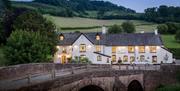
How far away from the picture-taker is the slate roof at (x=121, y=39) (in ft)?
342

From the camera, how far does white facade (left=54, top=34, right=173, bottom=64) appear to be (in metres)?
102

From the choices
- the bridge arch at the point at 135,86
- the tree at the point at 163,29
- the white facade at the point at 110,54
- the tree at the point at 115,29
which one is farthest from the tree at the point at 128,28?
the bridge arch at the point at 135,86

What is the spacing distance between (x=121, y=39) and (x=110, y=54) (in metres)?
4.14

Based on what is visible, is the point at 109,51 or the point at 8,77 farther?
the point at 109,51

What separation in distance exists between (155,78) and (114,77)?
50.6 ft

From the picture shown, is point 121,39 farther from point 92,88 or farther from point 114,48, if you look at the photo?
point 92,88

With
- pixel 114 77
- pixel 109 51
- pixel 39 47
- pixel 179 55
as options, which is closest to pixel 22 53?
pixel 39 47

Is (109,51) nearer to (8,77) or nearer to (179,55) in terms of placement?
(179,55)

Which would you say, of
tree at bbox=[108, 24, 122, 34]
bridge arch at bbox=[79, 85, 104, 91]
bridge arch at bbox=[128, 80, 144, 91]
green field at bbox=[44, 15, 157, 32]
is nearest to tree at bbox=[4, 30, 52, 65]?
bridge arch at bbox=[128, 80, 144, 91]

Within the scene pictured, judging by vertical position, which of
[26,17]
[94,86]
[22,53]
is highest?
[26,17]

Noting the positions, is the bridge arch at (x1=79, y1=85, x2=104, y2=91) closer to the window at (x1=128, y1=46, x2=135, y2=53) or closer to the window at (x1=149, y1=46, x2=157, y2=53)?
the window at (x1=149, y1=46, x2=157, y2=53)

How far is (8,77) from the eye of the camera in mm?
44031

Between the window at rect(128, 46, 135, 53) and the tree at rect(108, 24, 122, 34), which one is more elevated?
the tree at rect(108, 24, 122, 34)

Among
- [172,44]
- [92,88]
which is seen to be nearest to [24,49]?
[92,88]
